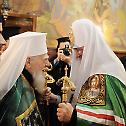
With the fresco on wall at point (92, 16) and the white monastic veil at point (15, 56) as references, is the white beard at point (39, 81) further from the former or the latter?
the fresco on wall at point (92, 16)

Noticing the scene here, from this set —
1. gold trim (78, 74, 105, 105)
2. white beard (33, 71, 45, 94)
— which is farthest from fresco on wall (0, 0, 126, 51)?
gold trim (78, 74, 105, 105)

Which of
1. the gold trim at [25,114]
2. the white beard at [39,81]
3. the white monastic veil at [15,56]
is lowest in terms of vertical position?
the gold trim at [25,114]

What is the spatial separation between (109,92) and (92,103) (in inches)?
6.9

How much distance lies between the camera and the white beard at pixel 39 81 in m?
3.31

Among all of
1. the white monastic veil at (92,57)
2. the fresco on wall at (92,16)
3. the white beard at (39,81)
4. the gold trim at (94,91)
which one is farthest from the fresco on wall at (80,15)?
the gold trim at (94,91)

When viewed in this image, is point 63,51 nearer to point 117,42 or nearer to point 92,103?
point 92,103

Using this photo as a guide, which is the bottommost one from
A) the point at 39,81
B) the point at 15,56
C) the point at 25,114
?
the point at 25,114

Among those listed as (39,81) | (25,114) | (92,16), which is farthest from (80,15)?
(25,114)

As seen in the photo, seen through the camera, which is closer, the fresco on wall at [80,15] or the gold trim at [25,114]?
the gold trim at [25,114]

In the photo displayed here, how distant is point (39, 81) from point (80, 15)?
19.7 ft

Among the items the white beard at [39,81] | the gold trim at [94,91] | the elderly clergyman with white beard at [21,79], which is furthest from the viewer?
the white beard at [39,81]

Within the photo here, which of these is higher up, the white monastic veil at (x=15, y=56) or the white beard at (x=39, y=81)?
the white monastic veil at (x=15, y=56)

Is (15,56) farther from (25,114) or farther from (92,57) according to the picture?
(92,57)

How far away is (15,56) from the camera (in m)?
3.04
